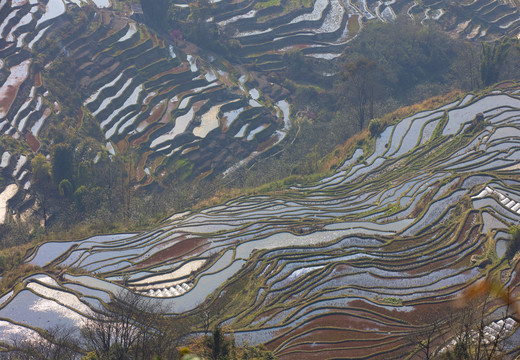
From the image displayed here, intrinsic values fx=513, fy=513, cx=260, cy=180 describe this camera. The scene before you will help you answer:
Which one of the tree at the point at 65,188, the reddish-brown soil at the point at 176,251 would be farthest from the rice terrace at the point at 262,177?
the tree at the point at 65,188

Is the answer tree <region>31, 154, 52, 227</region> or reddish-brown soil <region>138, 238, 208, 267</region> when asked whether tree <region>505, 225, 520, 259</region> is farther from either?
tree <region>31, 154, 52, 227</region>

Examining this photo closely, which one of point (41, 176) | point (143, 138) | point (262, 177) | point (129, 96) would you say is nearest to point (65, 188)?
point (41, 176)

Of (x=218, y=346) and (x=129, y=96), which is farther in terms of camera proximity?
(x=129, y=96)

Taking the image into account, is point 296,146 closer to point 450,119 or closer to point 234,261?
point 450,119

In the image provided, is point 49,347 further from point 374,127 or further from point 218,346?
point 374,127

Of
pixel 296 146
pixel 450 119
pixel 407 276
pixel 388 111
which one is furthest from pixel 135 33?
pixel 407 276
